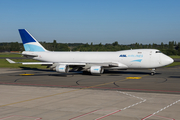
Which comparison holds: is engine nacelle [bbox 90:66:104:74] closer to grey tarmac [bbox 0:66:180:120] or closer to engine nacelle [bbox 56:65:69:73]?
engine nacelle [bbox 56:65:69:73]

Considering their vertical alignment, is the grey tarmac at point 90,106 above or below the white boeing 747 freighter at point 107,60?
below

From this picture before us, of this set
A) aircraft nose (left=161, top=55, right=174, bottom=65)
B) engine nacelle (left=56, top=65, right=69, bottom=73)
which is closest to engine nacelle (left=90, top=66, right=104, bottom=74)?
engine nacelle (left=56, top=65, right=69, bottom=73)

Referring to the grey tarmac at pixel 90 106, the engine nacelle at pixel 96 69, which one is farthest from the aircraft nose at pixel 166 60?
the grey tarmac at pixel 90 106

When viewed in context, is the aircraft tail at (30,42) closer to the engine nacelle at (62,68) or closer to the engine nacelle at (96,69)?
the engine nacelle at (62,68)

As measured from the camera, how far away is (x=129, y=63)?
42.7 meters

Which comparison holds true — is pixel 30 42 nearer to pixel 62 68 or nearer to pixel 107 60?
pixel 62 68

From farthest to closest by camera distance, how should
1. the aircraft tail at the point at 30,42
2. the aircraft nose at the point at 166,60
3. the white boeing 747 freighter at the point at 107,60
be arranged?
the aircraft tail at the point at 30,42, the white boeing 747 freighter at the point at 107,60, the aircraft nose at the point at 166,60

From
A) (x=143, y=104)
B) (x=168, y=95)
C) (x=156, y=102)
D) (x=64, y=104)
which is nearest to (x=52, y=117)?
(x=64, y=104)

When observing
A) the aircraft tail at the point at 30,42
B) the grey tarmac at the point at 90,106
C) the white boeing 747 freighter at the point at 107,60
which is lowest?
the grey tarmac at the point at 90,106

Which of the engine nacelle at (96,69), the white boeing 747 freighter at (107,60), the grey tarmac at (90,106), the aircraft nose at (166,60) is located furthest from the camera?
the white boeing 747 freighter at (107,60)

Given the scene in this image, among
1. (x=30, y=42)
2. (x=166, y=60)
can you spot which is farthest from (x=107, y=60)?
(x=30, y=42)

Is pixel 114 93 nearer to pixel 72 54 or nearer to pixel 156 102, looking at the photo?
pixel 156 102

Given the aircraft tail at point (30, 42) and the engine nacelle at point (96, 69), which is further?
the aircraft tail at point (30, 42)

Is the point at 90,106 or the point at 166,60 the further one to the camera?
the point at 166,60
